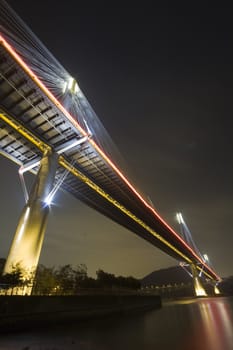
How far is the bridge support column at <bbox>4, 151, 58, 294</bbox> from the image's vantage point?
440 inches

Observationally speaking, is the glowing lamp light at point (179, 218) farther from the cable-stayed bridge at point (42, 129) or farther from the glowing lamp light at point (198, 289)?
the cable-stayed bridge at point (42, 129)

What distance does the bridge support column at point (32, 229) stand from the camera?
11.2 m

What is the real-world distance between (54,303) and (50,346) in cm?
453

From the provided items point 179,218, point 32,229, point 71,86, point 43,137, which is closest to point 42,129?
point 43,137

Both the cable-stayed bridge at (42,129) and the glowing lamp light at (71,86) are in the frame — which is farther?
the glowing lamp light at (71,86)

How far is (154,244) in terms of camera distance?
46.9m

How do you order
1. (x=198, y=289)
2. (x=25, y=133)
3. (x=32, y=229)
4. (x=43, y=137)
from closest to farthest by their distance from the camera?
1. (x=32, y=229)
2. (x=25, y=133)
3. (x=43, y=137)
4. (x=198, y=289)

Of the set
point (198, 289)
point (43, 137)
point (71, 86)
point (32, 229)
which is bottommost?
point (32, 229)

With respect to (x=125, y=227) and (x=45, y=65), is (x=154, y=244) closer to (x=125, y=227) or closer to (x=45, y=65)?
(x=125, y=227)

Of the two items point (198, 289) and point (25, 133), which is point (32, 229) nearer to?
point (25, 133)

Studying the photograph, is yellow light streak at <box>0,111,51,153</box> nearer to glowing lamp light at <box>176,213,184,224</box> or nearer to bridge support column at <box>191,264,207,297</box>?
bridge support column at <box>191,264,207,297</box>

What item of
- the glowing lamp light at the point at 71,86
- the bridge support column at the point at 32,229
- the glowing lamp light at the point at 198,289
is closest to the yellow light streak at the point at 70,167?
the bridge support column at the point at 32,229

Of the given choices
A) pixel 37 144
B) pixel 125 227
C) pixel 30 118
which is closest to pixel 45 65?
pixel 30 118

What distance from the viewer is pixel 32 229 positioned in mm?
12102
